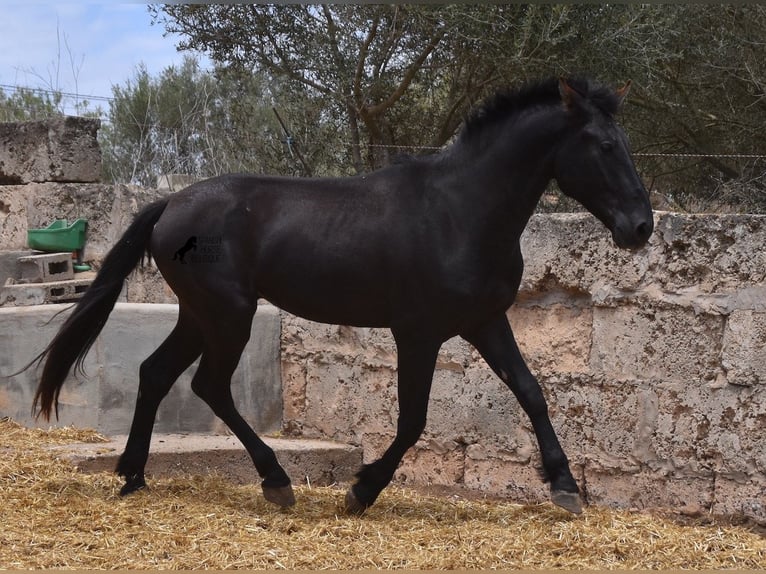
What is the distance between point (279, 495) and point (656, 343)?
1.85m

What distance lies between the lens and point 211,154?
8484 mm

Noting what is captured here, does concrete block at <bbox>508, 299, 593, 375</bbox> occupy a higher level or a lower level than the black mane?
lower

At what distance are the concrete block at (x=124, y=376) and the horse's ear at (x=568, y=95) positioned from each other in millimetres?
2732

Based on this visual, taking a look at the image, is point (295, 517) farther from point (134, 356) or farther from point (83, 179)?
point (83, 179)

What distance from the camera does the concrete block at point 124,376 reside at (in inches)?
219

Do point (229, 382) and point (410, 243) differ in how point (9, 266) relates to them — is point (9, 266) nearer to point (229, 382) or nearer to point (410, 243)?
point (229, 382)

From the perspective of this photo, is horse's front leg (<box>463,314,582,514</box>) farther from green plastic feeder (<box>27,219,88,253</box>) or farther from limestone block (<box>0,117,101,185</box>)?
limestone block (<box>0,117,101,185</box>)

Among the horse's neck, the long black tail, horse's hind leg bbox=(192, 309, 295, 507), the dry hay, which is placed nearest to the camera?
the dry hay

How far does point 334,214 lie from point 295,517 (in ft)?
4.26

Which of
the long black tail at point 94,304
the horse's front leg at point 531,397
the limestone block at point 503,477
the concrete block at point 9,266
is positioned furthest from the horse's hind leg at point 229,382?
the concrete block at point 9,266

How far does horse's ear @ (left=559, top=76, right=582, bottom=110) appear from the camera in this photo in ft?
11.7

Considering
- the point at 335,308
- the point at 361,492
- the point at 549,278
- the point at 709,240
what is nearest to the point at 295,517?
the point at 361,492

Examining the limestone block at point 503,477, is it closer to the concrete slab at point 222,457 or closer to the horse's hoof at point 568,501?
the concrete slab at point 222,457

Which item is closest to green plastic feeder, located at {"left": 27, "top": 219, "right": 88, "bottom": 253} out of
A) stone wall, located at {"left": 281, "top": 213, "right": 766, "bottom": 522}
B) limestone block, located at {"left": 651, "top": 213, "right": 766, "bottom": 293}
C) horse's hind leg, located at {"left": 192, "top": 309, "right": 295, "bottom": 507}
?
stone wall, located at {"left": 281, "top": 213, "right": 766, "bottom": 522}
